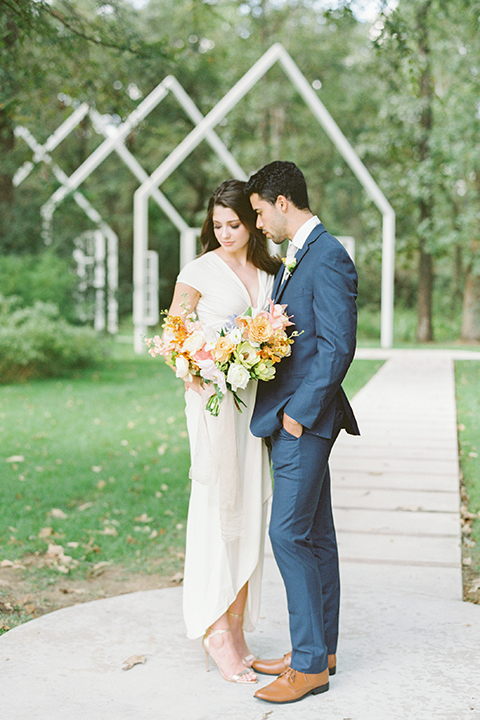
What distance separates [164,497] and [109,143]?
1351cm

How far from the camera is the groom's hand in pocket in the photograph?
10.1ft

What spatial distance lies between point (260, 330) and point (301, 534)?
2.69 ft

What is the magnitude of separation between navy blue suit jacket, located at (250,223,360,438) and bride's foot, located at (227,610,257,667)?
2.98 feet

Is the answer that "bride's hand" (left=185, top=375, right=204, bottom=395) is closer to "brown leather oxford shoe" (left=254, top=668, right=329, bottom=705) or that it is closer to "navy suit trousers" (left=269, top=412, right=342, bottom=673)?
"navy suit trousers" (left=269, top=412, right=342, bottom=673)

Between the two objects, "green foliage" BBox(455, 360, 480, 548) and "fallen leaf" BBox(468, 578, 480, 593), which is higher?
"green foliage" BBox(455, 360, 480, 548)

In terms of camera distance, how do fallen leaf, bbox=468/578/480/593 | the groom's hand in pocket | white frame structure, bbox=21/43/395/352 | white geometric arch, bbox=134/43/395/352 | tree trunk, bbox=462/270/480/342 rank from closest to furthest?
the groom's hand in pocket, fallen leaf, bbox=468/578/480/593, white frame structure, bbox=21/43/395/352, white geometric arch, bbox=134/43/395/352, tree trunk, bbox=462/270/480/342

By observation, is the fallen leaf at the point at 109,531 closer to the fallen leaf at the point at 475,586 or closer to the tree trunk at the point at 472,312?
the fallen leaf at the point at 475,586

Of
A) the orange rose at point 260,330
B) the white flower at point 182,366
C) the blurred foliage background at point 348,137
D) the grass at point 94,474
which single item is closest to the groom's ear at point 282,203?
the orange rose at point 260,330

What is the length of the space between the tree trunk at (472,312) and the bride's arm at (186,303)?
2276 cm

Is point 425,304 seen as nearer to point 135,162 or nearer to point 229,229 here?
point 135,162

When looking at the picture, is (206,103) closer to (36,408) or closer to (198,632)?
(36,408)

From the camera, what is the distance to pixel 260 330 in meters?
3.00

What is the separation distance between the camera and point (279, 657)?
3.66m

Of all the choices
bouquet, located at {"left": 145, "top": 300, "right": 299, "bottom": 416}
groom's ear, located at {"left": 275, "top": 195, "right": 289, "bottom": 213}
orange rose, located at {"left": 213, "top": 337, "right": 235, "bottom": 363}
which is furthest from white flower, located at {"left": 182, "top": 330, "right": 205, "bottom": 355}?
groom's ear, located at {"left": 275, "top": 195, "right": 289, "bottom": 213}
